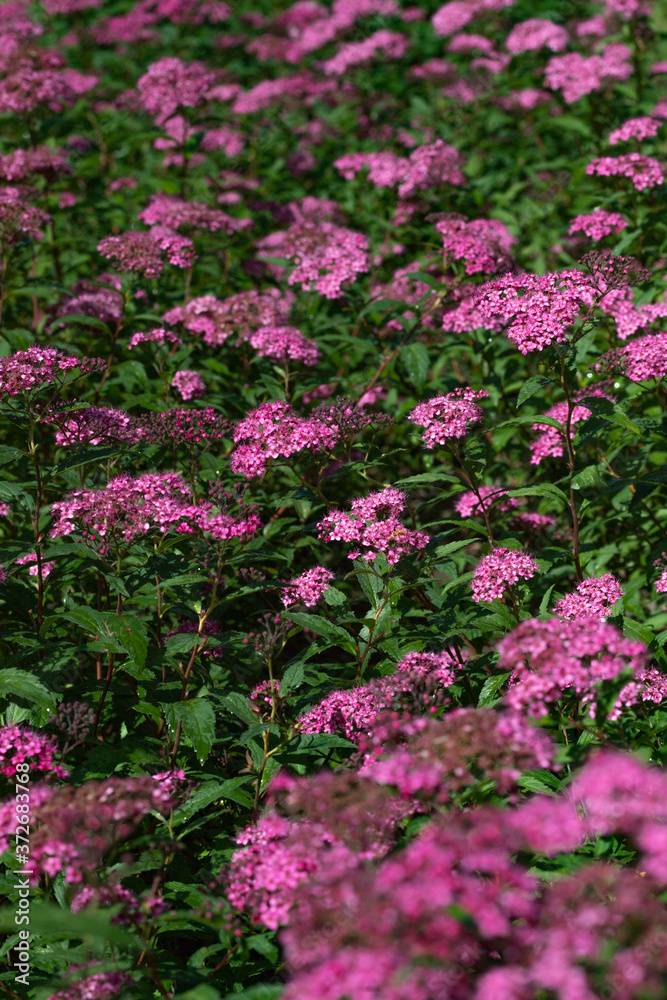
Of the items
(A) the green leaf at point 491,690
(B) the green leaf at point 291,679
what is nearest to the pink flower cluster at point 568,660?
(A) the green leaf at point 491,690

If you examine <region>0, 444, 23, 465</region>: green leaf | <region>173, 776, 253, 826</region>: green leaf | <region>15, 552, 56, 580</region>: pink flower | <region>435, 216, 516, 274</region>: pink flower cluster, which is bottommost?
<region>173, 776, 253, 826</region>: green leaf

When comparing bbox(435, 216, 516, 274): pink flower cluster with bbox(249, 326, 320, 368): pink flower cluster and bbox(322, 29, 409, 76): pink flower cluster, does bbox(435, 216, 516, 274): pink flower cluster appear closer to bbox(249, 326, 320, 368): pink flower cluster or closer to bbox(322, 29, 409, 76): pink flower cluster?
bbox(249, 326, 320, 368): pink flower cluster

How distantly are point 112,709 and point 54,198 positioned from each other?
5.19 meters

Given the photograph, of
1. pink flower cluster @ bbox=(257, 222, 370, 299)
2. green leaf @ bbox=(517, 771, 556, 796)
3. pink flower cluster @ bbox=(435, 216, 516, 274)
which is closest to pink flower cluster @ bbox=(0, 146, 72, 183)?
pink flower cluster @ bbox=(257, 222, 370, 299)

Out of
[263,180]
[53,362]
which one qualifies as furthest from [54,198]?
[53,362]

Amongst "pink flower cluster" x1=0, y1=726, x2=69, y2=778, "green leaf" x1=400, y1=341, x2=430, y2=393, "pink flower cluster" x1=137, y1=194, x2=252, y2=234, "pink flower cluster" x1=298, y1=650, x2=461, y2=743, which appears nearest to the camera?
"pink flower cluster" x1=0, y1=726, x2=69, y2=778

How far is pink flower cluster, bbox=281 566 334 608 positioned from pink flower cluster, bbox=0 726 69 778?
1180 millimetres

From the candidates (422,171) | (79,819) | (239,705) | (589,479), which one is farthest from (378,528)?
(422,171)

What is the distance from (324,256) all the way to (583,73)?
3.42 m

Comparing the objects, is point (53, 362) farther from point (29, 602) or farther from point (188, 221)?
point (188, 221)

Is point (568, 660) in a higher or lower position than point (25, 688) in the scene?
higher

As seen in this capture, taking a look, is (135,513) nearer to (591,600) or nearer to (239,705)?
(239,705)

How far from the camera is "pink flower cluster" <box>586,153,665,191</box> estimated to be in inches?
222

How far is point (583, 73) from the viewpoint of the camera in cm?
740
